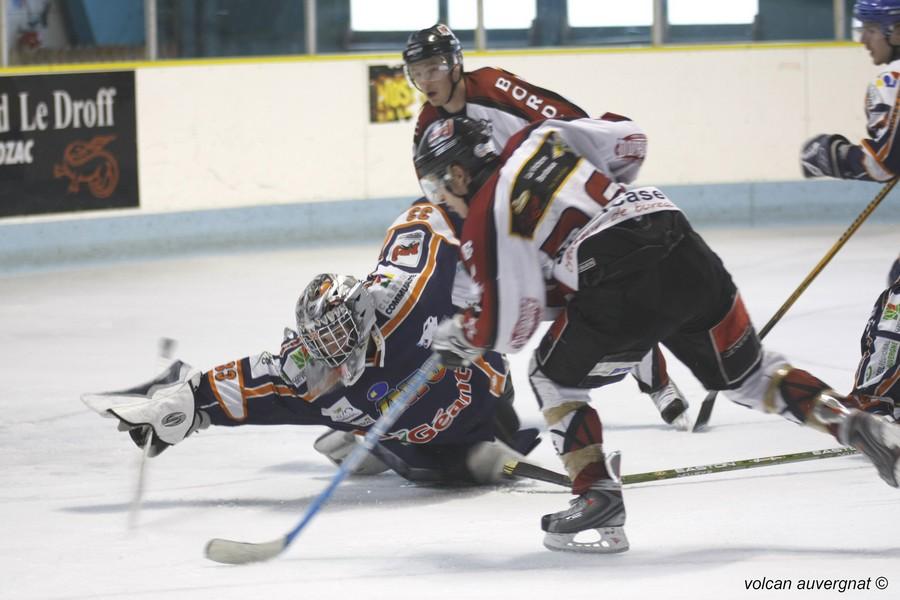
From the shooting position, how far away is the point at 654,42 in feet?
29.0

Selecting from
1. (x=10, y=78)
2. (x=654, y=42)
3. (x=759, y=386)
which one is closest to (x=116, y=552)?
(x=759, y=386)

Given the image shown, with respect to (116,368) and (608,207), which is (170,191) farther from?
(608,207)

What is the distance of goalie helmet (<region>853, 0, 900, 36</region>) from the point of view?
141 inches

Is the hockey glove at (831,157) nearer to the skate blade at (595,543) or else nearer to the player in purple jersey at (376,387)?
the player in purple jersey at (376,387)

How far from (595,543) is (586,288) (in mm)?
509

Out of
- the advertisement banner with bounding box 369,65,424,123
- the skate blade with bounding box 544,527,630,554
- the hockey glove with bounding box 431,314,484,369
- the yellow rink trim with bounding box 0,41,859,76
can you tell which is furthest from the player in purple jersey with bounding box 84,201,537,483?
the advertisement banner with bounding box 369,65,424,123

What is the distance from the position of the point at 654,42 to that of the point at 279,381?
5898 millimetres

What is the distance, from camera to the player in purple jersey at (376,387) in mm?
3400

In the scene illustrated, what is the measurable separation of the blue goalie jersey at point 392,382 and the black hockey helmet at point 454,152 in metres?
0.57

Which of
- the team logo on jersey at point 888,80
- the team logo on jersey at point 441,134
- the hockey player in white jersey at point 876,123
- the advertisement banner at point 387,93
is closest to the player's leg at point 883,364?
the hockey player in white jersey at point 876,123

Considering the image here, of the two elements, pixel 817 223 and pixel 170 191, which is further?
pixel 817 223

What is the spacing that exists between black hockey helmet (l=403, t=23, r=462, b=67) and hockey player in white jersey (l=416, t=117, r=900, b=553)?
1371mm

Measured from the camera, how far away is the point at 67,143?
732 cm

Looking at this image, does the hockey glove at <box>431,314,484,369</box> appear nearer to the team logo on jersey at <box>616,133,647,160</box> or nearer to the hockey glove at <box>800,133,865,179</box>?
the team logo on jersey at <box>616,133,647,160</box>
